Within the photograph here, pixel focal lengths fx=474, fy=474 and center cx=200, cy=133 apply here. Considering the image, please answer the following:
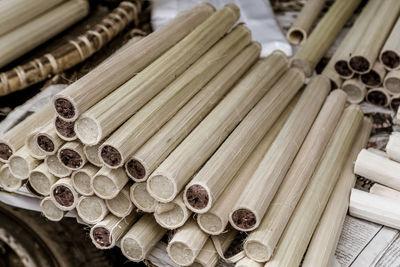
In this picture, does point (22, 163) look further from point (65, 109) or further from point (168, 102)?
point (168, 102)

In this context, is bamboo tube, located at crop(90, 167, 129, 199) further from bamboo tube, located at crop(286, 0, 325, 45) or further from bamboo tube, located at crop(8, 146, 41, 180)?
bamboo tube, located at crop(286, 0, 325, 45)

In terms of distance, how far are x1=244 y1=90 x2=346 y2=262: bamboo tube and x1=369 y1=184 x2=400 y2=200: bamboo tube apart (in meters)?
0.22

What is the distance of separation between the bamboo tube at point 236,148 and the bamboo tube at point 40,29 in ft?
3.63

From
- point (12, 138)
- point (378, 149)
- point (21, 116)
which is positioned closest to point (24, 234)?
point (12, 138)

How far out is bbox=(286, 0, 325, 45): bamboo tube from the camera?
96.8 inches

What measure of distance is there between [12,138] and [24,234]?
0.36 m

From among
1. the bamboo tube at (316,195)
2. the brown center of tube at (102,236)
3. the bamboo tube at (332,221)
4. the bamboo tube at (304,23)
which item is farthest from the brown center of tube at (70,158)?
the bamboo tube at (304,23)

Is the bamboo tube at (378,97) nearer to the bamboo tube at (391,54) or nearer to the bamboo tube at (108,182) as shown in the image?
the bamboo tube at (391,54)

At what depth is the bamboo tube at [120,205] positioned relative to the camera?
141cm

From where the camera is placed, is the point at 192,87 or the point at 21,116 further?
the point at 21,116

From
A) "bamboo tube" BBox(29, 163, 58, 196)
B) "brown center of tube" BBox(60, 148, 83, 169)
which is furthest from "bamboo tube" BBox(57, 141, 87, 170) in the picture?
"bamboo tube" BBox(29, 163, 58, 196)

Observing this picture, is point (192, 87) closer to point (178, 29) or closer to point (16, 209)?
point (178, 29)

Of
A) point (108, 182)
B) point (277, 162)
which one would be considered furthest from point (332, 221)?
point (108, 182)

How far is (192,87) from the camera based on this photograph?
5.26ft
